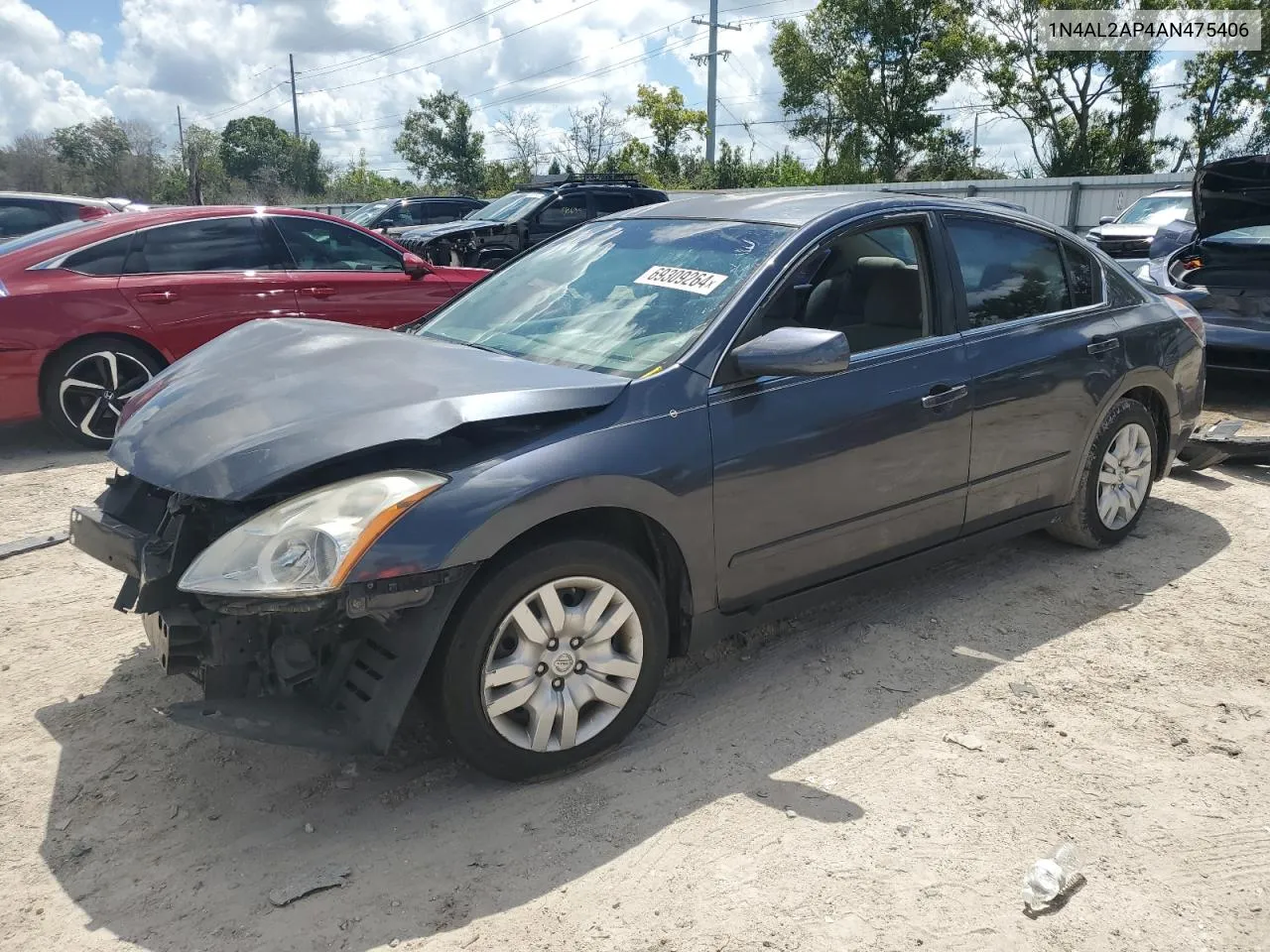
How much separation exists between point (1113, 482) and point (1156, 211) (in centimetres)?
967

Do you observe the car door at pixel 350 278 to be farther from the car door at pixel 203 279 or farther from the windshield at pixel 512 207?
the windshield at pixel 512 207

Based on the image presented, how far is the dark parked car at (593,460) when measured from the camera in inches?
104

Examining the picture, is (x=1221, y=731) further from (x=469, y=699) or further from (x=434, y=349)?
(x=434, y=349)

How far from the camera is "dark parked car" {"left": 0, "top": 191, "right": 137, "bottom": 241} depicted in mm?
10445

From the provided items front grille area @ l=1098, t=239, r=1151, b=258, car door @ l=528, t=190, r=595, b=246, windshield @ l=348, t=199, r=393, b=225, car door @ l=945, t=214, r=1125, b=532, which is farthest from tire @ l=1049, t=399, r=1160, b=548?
windshield @ l=348, t=199, r=393, b=225

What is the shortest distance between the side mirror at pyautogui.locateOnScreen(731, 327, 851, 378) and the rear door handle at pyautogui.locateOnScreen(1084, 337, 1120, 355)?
185cm

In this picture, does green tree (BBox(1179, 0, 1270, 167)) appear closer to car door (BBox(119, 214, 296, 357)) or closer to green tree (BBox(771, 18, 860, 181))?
green tree (BBox(771, 18, 860, 181))

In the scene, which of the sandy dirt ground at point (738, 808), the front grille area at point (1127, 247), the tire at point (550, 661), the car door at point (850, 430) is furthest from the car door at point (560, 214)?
the tire at point (550, 661)

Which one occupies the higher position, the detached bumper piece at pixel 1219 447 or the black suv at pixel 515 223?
the black suv at pixel 515 223

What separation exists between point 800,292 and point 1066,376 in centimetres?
141

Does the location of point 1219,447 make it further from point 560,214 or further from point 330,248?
point 560,214

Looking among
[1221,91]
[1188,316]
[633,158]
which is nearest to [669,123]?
[633,158]

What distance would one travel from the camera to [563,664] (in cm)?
292

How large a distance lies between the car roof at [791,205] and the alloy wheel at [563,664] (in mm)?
1616
